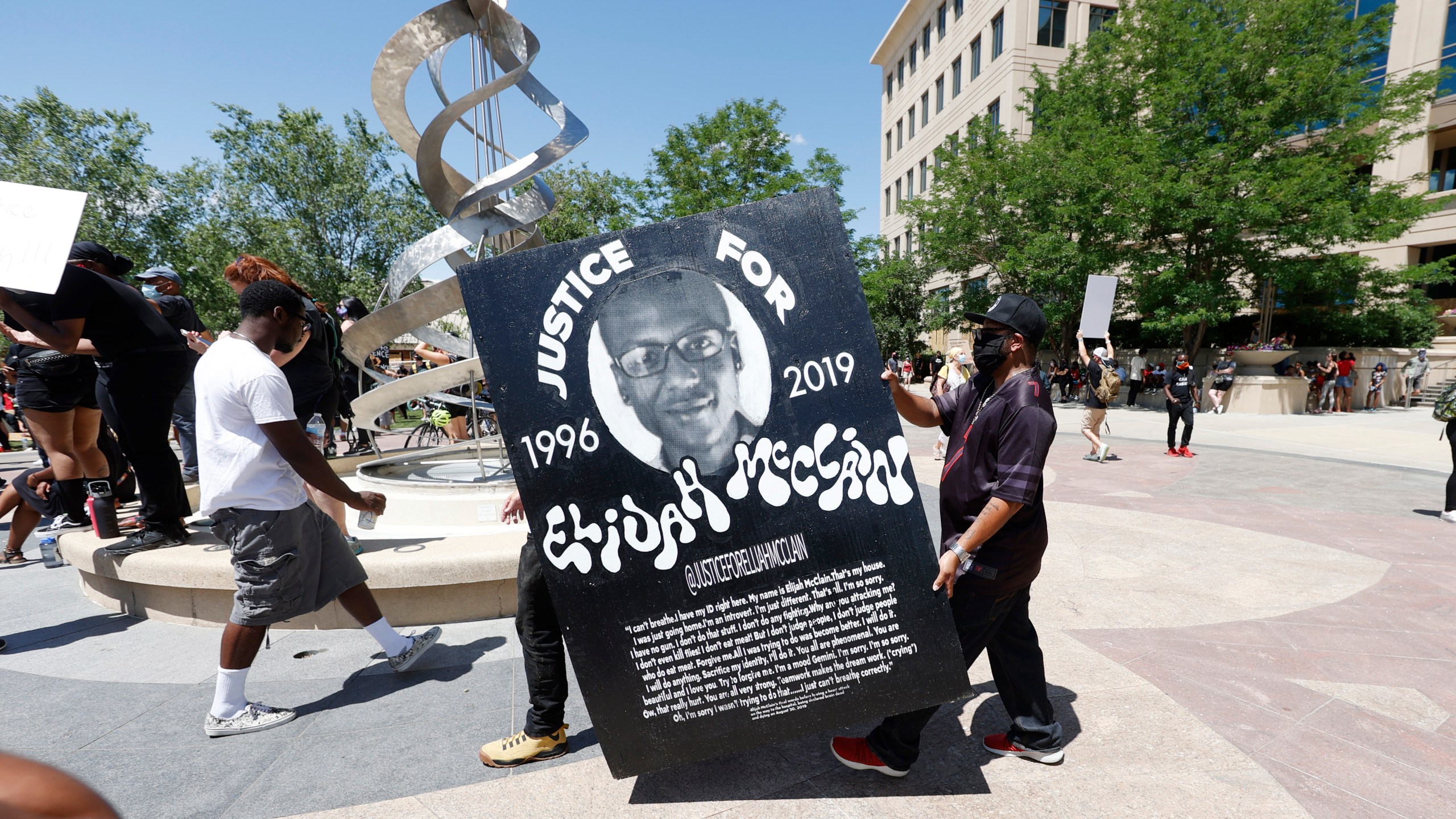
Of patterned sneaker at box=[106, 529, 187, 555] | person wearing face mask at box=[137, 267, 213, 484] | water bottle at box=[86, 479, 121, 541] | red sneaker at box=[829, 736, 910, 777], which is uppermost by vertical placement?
person wearing face mask at box=[137, 267, 213, 484]

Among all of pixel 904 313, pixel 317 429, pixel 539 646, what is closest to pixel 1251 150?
pixel 904 313

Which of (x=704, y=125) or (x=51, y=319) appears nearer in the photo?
(x=51, y=319)

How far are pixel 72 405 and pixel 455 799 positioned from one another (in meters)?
4.62

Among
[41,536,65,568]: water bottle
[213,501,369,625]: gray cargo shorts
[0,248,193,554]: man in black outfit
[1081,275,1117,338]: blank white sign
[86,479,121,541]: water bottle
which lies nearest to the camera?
[213,501,369,625]: gray cargo shorts

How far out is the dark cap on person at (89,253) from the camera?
13.4 ft

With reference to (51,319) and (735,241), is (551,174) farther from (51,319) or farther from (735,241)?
(735,241)

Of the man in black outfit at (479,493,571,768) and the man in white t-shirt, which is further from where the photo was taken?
the man in white t-shirt

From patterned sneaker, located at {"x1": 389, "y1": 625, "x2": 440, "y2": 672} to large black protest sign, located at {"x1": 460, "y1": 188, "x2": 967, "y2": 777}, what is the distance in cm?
165

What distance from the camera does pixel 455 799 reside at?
2475mm

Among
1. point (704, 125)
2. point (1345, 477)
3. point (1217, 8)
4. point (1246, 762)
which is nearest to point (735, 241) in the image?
point (1246, 762)

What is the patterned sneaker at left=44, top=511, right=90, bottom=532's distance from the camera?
5039mm

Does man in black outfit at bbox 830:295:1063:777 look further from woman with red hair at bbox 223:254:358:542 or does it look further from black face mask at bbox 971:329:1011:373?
woman with red hair at bbox 223:254:358:542

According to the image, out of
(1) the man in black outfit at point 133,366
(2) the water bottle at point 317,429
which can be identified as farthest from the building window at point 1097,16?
(1) the man in black outfit at point 133,366

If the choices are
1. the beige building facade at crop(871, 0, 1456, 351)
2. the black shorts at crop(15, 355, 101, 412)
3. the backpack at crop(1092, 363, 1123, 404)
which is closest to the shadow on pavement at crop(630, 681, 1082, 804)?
the black shorts at crop(15, 355, 101, 412)
